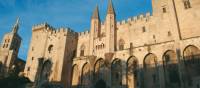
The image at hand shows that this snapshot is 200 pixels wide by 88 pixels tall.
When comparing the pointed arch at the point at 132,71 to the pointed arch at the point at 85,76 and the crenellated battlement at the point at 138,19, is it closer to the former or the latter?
the pointed arch at the point at 85,76

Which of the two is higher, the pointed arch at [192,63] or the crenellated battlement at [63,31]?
the crenellated battlement at [63,31]

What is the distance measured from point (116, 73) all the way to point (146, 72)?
16.0 feet

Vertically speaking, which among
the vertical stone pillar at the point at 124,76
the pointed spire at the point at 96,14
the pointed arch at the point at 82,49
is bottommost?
the vertical stone pillar at the point at 124,76

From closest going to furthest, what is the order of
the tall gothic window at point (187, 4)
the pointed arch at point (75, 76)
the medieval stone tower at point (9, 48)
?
the tall gothic window at point (187, 4) < the pointed arch at point (75, 76) < the medieval stone tower at point (9, 48)

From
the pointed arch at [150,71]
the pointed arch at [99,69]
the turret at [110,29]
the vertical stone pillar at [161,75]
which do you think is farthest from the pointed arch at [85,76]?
the vertical stone pillar at [161,75]

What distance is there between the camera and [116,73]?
→ 109 feet

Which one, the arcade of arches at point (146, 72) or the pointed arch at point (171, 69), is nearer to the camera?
the arcade of arches at point (146, 72)

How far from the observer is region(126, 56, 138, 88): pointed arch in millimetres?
30922

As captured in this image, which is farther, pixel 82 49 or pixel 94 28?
pixel 82 49

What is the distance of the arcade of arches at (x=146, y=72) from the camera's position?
27.0 meters

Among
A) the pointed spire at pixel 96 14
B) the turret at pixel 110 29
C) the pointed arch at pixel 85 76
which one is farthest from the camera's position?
the pointed spire at pixel 96 14

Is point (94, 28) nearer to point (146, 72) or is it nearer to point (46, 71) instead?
point (46, 71)

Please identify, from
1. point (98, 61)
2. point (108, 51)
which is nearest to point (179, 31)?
point (108, 51)

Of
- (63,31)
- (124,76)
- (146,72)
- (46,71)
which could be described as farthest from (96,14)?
(146,72)
